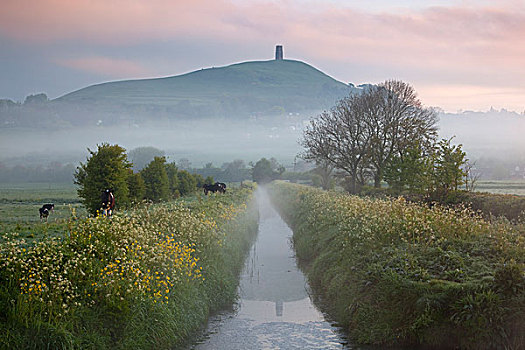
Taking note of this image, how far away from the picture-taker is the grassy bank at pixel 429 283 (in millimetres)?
9375

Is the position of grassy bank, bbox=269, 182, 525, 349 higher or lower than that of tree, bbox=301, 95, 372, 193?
lower

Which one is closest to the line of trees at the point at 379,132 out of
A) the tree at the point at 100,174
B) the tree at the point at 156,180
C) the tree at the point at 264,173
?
the tree at the point at 156,180

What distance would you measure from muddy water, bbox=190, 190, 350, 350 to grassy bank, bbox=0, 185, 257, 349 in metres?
0.82

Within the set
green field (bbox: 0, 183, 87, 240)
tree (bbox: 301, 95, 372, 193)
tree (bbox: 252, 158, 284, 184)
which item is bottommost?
green field (bbox: 0, 183, 87, 240)

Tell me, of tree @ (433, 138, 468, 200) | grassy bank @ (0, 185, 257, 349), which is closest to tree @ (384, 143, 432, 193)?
tree @ (433, 138, 468, 200)

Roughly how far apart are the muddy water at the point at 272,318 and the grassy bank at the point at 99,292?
819mm

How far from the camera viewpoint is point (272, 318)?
14.1 m

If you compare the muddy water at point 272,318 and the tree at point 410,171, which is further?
the tree at point 410,171

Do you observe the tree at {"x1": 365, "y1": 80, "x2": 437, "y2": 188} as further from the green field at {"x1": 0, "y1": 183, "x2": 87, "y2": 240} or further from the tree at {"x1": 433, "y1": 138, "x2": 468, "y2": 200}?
the green field at {"x1": 0, "y1": 183, "x2": 87, "y2": 240}

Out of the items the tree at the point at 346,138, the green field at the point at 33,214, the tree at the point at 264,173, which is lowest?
the green field at the point at 33,214

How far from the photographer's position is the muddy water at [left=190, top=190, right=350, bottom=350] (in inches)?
460

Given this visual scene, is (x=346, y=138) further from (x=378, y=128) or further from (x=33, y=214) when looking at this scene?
(x=33, y=214)

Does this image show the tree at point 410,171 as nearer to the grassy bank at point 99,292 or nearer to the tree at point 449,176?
the tree at point 449,176

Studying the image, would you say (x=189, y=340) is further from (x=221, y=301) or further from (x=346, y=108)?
(x=346, y=108)
